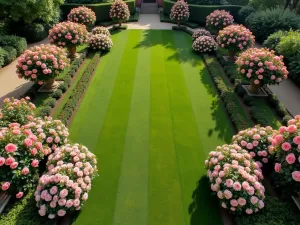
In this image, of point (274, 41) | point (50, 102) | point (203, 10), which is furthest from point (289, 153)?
point (203, 10)

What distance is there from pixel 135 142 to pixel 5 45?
1320 cm

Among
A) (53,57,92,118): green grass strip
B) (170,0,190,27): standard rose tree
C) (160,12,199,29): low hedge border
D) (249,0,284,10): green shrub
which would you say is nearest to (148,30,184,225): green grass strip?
(53,57,92,118): green grass strip

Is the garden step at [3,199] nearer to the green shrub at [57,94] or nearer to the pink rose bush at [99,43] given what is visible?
the green shrub at [57,94]

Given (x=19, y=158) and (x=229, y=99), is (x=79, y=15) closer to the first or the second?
(x=229, y=99)

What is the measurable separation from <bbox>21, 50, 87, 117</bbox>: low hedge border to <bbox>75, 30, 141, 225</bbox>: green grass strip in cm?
176

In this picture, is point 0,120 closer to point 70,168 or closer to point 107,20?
point 70,168

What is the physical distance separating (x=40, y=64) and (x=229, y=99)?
9456mm

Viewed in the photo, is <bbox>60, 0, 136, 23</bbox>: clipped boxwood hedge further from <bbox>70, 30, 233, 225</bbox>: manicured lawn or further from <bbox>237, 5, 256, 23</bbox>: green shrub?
<bbox>237, 5, 256, 23</bbox>: green shrub

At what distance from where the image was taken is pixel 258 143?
27.5ft

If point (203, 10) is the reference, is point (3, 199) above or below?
below

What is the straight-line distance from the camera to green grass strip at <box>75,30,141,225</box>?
7527 mm

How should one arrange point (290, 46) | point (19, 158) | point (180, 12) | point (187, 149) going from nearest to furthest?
point (19, 158), point (187, 149), point (290, 46), point (180, 12)

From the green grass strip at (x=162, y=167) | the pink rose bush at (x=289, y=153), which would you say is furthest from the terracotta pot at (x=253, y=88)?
the pink rose bush at (x=289, y=153)

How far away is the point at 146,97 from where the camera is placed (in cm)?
1326
